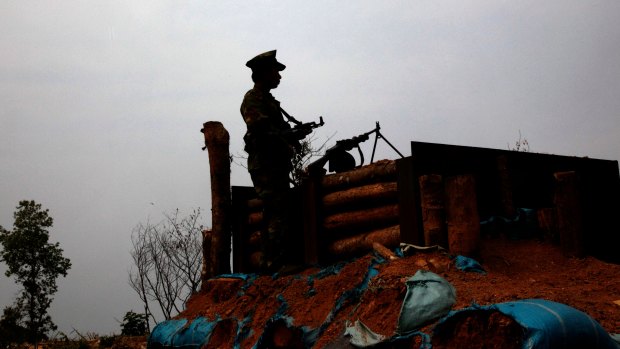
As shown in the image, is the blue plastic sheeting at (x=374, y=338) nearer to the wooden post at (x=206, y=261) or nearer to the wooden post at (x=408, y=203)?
the wooden post at (x=408, y=203)

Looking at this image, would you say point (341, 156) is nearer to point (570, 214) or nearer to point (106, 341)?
point (570, 214)

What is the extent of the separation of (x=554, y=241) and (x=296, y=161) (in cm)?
774

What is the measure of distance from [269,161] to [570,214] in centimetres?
373

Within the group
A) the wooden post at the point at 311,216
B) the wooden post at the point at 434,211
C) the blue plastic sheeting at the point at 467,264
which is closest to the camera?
the blue plastic sheeting at the point at 467,264

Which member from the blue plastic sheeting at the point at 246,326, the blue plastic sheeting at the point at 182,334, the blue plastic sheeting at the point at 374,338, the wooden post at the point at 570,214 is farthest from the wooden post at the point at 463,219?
the blue plastic sheeting at the point at 182,334

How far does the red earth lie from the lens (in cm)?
443

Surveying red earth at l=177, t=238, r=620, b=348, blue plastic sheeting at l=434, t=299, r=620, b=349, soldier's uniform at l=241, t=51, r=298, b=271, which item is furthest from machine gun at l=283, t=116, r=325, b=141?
blue plastic sheeting at l=434, t=299, r=620, b=349

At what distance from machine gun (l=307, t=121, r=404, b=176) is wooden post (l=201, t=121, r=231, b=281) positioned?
195cm

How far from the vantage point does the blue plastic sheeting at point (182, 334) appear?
23.8 feet

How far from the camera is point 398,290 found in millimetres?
4848

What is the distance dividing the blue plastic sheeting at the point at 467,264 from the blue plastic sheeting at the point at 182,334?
335 cm

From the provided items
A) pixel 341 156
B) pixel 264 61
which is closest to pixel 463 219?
pixel 341 156

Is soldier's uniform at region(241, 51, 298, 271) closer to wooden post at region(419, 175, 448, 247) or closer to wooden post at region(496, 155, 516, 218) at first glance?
wooden post at region(419, 175, 448, 247)

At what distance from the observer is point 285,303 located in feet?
20.9
